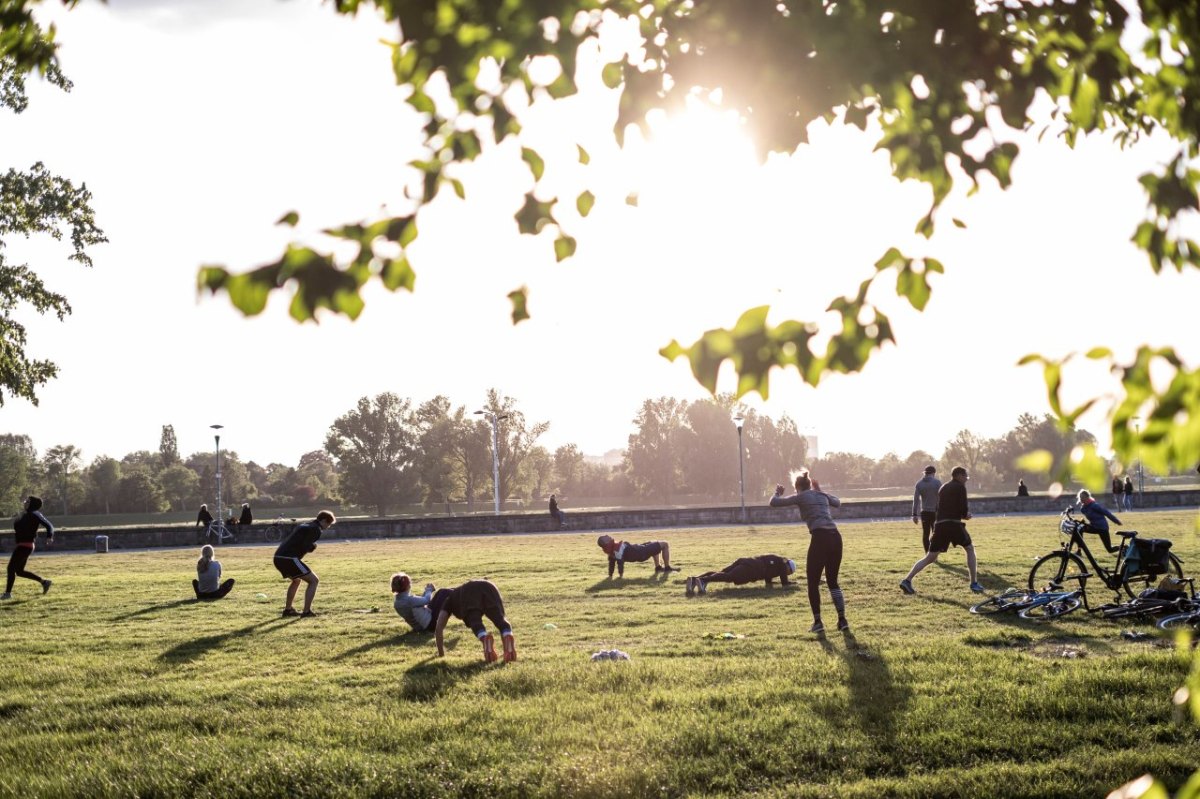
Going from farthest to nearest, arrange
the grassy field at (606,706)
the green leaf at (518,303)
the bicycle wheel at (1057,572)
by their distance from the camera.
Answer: the bicycle wheel at (1057,572)
the grassy field at (606,706)
the green leaf at (518,303)

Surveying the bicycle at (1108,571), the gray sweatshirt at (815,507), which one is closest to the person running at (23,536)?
the gray sweatshirt at (815,507)

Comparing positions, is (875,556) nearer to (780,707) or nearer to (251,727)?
(780,707)

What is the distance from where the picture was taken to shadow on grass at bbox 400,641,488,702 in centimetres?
830

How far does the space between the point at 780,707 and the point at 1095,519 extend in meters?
7.79

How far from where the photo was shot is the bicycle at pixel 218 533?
38.8m

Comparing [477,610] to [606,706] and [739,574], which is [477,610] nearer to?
[606,706]

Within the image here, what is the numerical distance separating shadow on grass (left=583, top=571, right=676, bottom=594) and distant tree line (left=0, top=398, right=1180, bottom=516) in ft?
178

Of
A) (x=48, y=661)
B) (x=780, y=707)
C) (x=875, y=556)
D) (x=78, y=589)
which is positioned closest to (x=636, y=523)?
(x=875, y=556)

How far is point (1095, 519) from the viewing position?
43.4 ft

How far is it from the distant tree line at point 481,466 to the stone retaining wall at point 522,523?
31.1 metres

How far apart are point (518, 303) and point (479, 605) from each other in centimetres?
698

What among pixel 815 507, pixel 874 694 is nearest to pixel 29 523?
pixel 815 507

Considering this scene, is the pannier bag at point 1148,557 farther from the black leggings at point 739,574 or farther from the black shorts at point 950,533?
the black leggings at point 739,574

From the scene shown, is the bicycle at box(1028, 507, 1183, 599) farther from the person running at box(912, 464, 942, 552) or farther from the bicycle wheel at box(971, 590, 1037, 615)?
the person running at box(912, 464, 942, 552)
